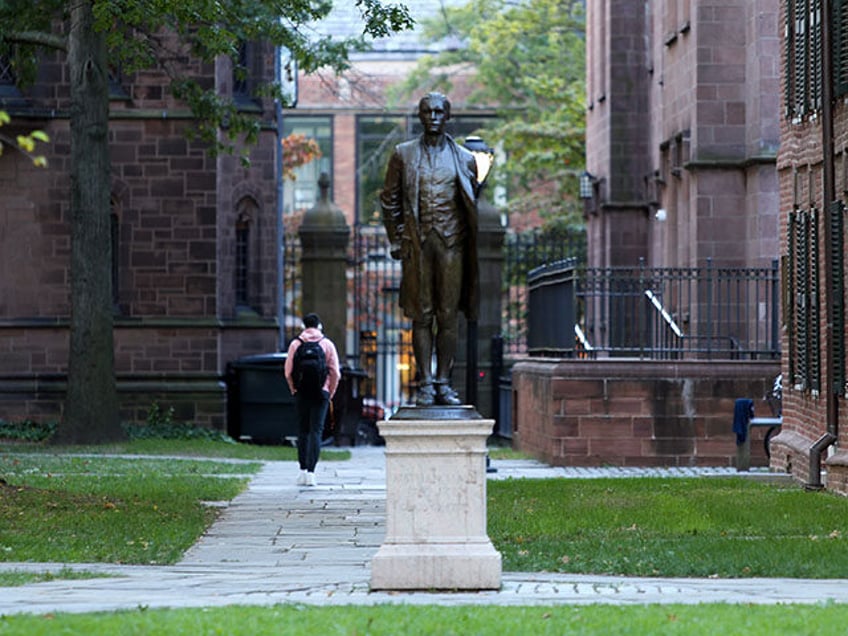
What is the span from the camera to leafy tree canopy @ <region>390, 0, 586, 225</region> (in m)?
53.0

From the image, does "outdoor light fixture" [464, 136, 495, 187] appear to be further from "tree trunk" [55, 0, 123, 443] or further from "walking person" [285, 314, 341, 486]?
"tree trunk" [55, 0, 123, 443]

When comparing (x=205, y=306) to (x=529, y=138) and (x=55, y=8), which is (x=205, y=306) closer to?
(x=55, y=8)

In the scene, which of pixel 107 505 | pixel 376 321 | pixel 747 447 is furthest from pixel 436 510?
pixel 376 321

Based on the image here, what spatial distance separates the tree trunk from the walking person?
27.3 ft

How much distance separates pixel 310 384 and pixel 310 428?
61 centimetres

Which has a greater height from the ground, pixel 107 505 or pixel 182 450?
pixel 107 505

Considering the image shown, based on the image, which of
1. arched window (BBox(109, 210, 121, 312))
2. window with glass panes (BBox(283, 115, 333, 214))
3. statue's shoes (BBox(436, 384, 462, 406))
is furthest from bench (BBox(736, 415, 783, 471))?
window with glass panes (BBox(283, 115, 333, 214))

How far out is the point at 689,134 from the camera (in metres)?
33.4

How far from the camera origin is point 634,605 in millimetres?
11789

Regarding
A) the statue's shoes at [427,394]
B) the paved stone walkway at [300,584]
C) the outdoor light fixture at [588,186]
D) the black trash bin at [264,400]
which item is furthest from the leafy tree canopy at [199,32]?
the statue's shoes at [427,394]

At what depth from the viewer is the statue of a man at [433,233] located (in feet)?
45.7

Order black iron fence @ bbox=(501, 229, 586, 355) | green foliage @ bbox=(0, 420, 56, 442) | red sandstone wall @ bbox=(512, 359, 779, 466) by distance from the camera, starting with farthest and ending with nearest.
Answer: black iron fence @ bbox=(501, 229, 586, 355) → green foliage @ bbox=(0, 420, 56, 442) → red sandstone wall @ bbox=(512, 359, 779, 466)

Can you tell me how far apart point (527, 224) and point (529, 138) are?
15684mm

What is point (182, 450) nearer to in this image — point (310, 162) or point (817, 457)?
point (817, 457)
